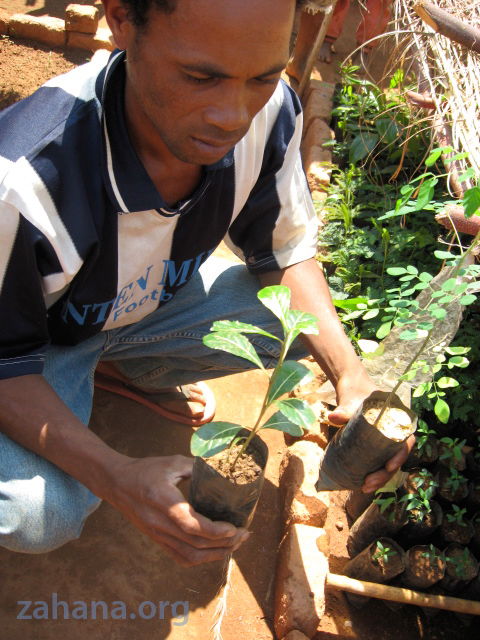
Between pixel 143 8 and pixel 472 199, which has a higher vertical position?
pixel 143 8

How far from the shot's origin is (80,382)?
6.61 feet

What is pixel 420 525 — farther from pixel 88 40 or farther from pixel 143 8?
pixel 88 40

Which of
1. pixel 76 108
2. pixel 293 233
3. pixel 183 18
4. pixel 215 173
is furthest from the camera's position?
pixel 293 233

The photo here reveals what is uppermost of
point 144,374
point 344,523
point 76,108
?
point 76,108

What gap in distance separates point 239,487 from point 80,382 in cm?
80

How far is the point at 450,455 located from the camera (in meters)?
2.43

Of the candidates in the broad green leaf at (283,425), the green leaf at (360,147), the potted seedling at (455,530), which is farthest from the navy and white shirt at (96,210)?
the green leaf at (360,147)

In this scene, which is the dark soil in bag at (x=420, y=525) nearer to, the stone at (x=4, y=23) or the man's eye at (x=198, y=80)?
the man's eye at (x=198, y=80)

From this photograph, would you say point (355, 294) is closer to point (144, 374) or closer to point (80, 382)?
point (144, 374)

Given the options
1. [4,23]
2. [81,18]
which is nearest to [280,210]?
[81,18]

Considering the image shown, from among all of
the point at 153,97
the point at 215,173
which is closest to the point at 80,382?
the point at 215,173

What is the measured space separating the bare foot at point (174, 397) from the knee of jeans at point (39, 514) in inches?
33.1

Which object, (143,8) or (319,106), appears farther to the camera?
(319,106)

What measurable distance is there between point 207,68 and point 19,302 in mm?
771
